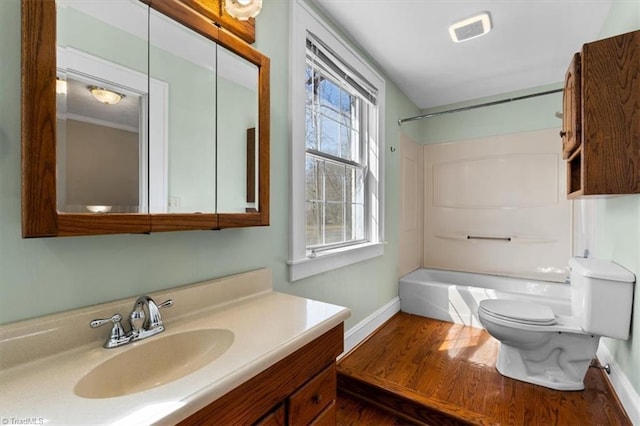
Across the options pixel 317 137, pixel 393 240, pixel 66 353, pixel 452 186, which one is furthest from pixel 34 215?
pixel 452 186

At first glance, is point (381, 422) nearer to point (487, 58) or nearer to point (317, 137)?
point (317, 137)

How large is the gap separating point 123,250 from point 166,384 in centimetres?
49

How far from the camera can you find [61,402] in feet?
2.01

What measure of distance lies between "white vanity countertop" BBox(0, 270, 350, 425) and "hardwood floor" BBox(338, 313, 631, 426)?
940 millimetres

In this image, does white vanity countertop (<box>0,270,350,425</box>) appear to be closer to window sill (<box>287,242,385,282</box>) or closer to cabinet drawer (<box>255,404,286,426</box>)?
cabinet drawer (<box>255,404,286,426</box>)

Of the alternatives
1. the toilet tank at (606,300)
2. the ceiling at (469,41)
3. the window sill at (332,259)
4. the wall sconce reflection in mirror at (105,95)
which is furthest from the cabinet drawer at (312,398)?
the ceiling at (469,41)

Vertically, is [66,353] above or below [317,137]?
below

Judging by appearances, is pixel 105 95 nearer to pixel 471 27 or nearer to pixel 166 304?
pixel 166 304

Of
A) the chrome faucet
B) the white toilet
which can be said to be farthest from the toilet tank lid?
the chrome faucet

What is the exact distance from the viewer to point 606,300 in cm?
161

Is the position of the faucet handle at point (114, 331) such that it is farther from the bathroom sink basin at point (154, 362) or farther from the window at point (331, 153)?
the window at point (331, 153)

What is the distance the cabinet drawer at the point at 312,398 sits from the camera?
917 millimetres

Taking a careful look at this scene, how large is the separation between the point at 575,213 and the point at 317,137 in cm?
265

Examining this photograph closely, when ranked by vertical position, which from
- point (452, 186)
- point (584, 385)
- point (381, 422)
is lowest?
point (381, 422)
